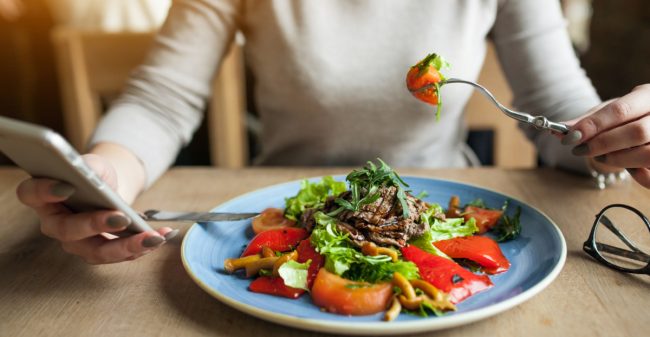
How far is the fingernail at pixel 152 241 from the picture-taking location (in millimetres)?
901

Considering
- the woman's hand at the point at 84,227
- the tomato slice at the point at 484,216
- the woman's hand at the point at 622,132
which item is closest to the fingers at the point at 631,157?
the woman's hand at the point at 622,132

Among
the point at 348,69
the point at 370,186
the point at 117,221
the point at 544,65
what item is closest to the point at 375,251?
the point at 370,186

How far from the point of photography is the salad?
2.69ft

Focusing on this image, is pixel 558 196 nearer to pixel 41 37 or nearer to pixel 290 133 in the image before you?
pixel 290 133

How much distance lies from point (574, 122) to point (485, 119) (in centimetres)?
111

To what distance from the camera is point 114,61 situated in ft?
6.56

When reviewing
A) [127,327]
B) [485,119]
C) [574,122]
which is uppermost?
[574,122]

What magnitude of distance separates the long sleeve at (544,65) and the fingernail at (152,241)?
1066 mm

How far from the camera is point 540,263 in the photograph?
94cm

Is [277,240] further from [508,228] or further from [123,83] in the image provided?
[123,83]

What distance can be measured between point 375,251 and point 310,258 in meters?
0.11

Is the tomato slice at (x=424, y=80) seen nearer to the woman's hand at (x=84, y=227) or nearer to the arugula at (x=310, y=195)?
the arugula at (x=310, y=195)

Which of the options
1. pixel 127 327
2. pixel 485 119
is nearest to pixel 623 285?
pixel 127 327

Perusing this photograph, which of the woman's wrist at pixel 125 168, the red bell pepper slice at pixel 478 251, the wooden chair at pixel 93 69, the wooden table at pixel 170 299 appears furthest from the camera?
the wooden chair at pixel 93 69
